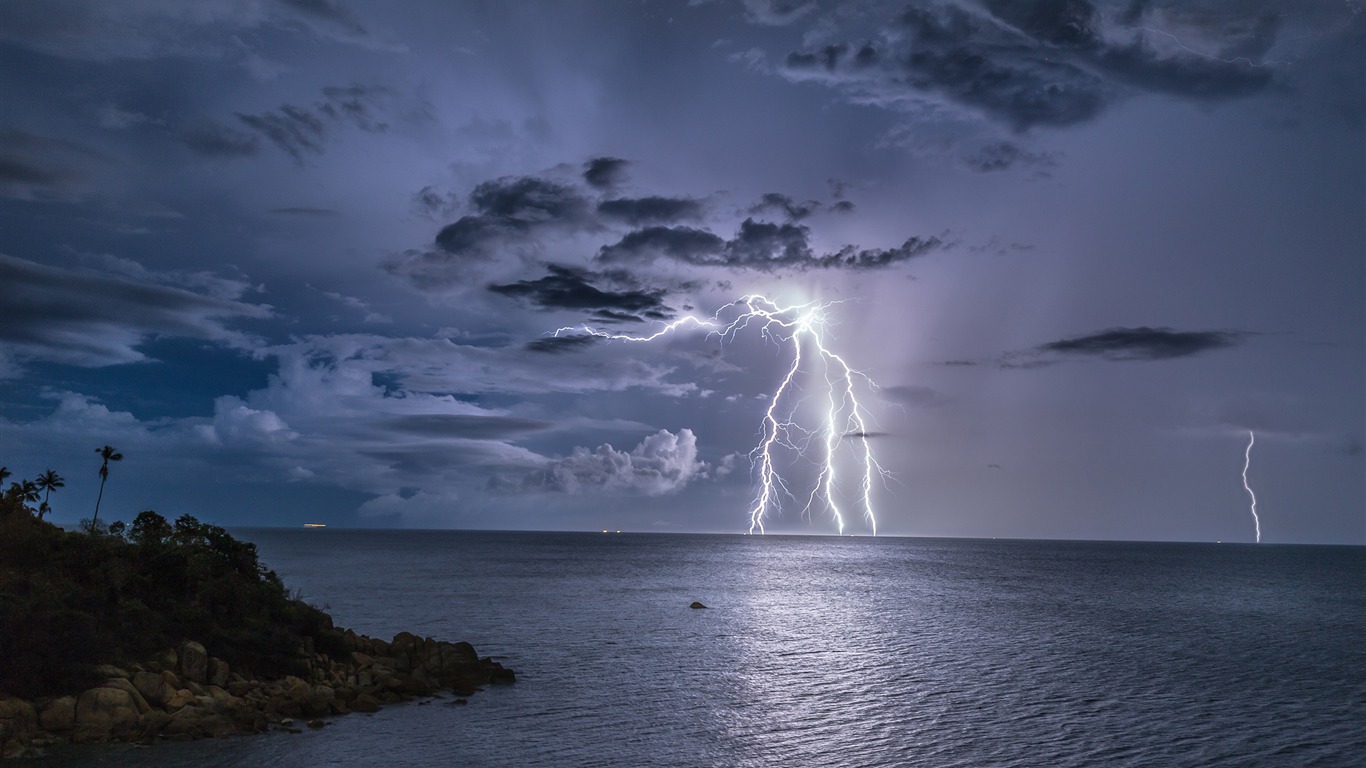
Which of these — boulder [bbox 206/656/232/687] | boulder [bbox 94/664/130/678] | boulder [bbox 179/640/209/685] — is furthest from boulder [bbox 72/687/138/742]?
boulder [bbox 206/656/232/687]

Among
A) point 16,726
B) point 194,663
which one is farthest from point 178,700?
point 16,726

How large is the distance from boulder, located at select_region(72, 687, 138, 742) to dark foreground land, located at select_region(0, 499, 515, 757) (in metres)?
0.05

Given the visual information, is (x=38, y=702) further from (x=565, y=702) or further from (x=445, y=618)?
(x=445, y=618)

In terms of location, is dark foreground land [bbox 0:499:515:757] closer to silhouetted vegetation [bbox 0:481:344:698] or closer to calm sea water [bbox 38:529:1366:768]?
silhouetted vegetation [bbox 0:481:344:698]

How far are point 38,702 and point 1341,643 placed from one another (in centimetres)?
8579

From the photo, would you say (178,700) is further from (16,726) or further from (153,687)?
(16,726)

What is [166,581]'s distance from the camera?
43.1 meters

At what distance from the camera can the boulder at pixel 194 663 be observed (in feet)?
120

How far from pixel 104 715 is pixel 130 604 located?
8157 mm

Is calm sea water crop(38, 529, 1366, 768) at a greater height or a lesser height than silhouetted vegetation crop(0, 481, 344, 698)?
lesser

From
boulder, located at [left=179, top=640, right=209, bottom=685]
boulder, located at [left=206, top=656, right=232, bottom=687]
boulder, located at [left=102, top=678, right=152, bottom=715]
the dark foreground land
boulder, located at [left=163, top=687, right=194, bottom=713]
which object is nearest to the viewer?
the dark foreground land

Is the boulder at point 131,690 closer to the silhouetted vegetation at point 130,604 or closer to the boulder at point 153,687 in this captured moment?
the boulder at point 153,687

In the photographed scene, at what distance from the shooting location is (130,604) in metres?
38.6

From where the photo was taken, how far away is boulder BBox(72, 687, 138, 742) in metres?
31.1
